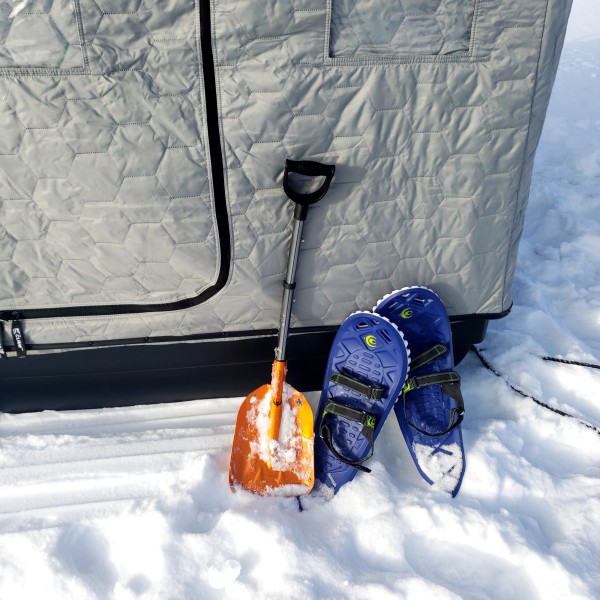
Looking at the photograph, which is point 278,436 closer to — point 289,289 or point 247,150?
point 289,289

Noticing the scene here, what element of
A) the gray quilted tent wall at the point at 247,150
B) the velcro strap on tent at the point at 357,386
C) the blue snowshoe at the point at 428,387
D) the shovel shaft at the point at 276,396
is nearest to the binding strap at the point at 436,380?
the blue snowshoe at the point at 428,387

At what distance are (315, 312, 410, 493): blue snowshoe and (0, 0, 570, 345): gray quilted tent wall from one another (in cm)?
10

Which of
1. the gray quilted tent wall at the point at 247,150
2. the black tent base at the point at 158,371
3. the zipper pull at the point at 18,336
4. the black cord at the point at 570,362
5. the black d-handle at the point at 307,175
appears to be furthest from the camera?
the black cord at the point at 570,362

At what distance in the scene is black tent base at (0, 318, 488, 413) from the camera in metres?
1.55

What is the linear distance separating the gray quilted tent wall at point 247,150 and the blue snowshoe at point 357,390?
0.10m

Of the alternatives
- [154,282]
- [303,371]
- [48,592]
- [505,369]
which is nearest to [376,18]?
[154,282]

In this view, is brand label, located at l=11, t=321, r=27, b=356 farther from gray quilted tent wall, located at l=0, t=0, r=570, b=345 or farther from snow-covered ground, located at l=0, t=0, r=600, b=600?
snow-covered ground, located at l=0, t=0, r=600, b=600

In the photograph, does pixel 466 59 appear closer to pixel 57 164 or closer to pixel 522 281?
pixel 57 164

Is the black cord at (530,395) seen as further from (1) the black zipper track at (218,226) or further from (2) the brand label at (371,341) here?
(1) the black zipper track at (218,226)

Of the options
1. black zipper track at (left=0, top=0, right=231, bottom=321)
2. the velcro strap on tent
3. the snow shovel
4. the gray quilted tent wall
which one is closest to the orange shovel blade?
the snow shovel

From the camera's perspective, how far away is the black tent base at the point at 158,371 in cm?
155

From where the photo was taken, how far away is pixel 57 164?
124cm

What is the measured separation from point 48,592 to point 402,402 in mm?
1035

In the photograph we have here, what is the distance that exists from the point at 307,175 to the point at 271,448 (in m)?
0.77
